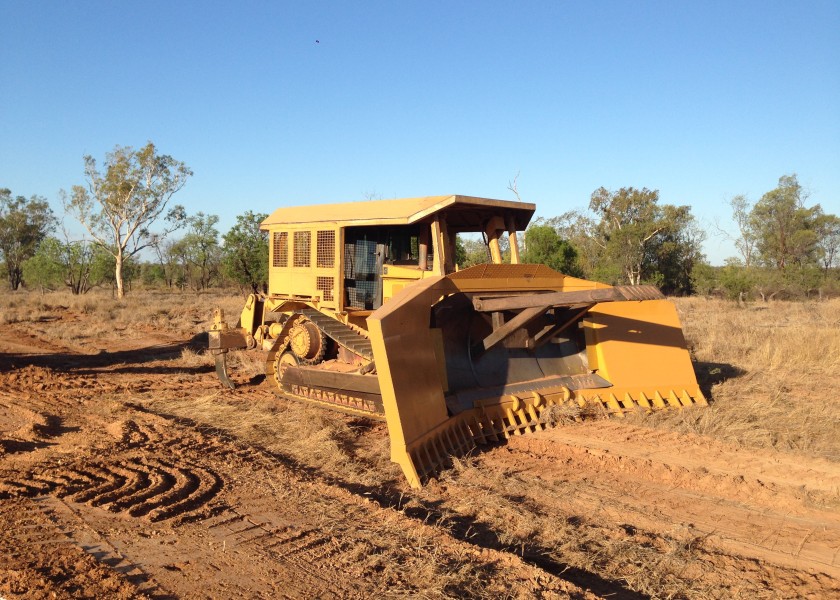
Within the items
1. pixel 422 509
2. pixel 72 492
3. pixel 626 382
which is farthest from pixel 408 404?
pixel 626 382

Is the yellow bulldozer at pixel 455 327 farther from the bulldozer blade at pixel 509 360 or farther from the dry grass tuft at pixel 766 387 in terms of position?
the dry grass tuft at pixel 766 387

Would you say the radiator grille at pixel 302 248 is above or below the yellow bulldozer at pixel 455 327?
above

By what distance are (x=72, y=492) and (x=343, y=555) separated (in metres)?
2.35

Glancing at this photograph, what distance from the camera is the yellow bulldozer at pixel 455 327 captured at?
588 cm

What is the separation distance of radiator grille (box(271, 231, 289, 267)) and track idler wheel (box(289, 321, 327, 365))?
3.35ft

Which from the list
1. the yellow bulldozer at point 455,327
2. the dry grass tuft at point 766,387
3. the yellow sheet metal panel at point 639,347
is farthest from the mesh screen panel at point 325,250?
the dry grass tuft at point 766,387

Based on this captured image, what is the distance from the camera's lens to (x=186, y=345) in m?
14.7

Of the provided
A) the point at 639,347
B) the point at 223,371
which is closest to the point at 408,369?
the point at 639,347

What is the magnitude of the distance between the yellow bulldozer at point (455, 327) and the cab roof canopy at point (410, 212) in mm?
21

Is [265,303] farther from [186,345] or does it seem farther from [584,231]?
[584,231]

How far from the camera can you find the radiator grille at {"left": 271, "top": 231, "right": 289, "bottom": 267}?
8461 mm

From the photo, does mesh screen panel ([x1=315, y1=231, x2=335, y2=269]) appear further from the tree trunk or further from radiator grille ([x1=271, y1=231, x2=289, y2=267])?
the tree trunk

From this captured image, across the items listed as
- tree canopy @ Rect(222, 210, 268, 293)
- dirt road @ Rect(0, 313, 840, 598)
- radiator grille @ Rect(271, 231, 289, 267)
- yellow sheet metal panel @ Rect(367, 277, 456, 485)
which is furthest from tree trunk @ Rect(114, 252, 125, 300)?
yellow sheet metal panel @ Rect(367, 277, 456, 485)

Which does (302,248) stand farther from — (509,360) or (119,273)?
(119,273)
